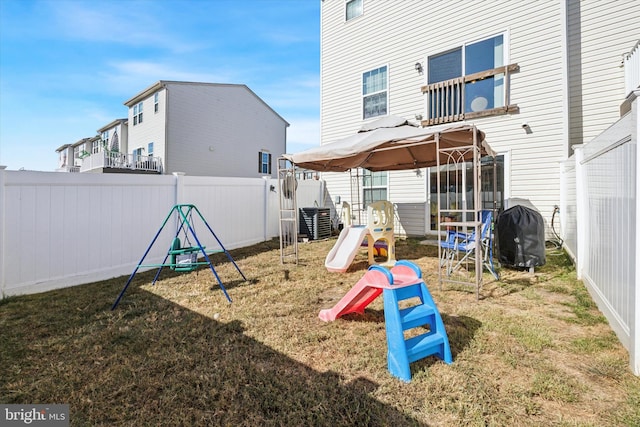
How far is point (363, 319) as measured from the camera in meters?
3.42

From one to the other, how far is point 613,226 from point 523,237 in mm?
2341

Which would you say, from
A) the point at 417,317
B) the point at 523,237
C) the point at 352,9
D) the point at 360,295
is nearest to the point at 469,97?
the point at 523,237

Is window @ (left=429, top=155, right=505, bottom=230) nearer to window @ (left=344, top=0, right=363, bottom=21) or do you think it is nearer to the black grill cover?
the black grill cover

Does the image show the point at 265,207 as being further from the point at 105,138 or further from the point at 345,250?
the point at 105,138

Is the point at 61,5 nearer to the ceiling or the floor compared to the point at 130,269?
nearer to the ceiling

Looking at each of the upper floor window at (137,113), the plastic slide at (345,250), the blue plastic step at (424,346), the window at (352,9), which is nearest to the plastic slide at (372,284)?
the blue plastic step at (424,346)

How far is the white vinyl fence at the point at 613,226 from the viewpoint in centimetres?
228

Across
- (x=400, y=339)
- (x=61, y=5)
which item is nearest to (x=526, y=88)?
(x=400, y=339)

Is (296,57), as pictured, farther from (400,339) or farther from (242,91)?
(400,339)

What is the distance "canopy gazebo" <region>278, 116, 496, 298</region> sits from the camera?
14.2ft

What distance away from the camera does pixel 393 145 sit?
5211mm

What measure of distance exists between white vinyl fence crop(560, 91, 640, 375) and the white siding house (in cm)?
1585

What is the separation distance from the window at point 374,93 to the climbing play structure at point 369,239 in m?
4.59

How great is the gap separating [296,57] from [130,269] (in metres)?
10.8
